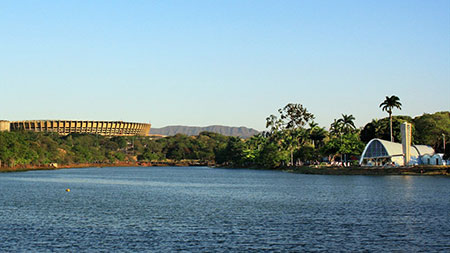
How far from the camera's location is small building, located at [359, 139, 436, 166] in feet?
545

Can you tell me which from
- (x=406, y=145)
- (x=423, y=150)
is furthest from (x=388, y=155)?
(x=423, y=150)

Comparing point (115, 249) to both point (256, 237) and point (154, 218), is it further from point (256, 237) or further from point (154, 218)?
point (154, 218)

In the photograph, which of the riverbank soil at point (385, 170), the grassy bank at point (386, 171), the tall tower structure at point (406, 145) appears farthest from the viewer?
the tall tower structure at point (406, 145)

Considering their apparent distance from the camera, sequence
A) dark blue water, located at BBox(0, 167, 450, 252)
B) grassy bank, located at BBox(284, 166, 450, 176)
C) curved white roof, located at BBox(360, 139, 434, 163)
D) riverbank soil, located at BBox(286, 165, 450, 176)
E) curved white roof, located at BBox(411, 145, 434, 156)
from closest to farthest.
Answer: dark blue water, located at BBox(0, 167, 450, 252) < grassy bank, located at BBox(284, 166, 450, 176) < riverbank soil, located at BBox(286, 165, 450, 176) < curved white roof, located at BBox(360, 139, 434, 163) < curved white roof, located at BBox(411, 145, 434, 156)

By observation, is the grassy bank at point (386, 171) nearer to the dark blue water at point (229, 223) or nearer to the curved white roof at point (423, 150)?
the curved white roof at point (423, 150)

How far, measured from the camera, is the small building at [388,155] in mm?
166125

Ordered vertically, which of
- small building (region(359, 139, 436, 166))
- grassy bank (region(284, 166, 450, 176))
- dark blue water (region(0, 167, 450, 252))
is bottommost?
dark blue water (region(0, 167, 450, 252))

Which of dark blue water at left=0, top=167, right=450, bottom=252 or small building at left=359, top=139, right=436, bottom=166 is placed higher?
small building at left=359, top=139, right=436, bottom=166

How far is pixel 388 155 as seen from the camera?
165 m

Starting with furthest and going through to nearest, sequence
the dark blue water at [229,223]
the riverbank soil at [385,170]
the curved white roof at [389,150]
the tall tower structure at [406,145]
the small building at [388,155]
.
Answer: the small building at [388,155], the curved white roof at [389,150], the tall tower structure at [406,145], the riverbank soil at [385,170], the dark blue water at [229,223]

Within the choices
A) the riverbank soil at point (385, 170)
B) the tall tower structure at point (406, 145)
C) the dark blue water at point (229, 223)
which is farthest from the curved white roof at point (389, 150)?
the dark blue water at point (229, 223)

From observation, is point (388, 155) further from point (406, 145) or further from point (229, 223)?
point (229, 223)

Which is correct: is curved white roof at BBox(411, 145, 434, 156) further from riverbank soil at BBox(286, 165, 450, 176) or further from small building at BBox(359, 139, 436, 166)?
riverbank soil at BBox(286, 165, 450, 176)

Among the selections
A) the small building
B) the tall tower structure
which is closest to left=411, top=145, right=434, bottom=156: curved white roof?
the small building
